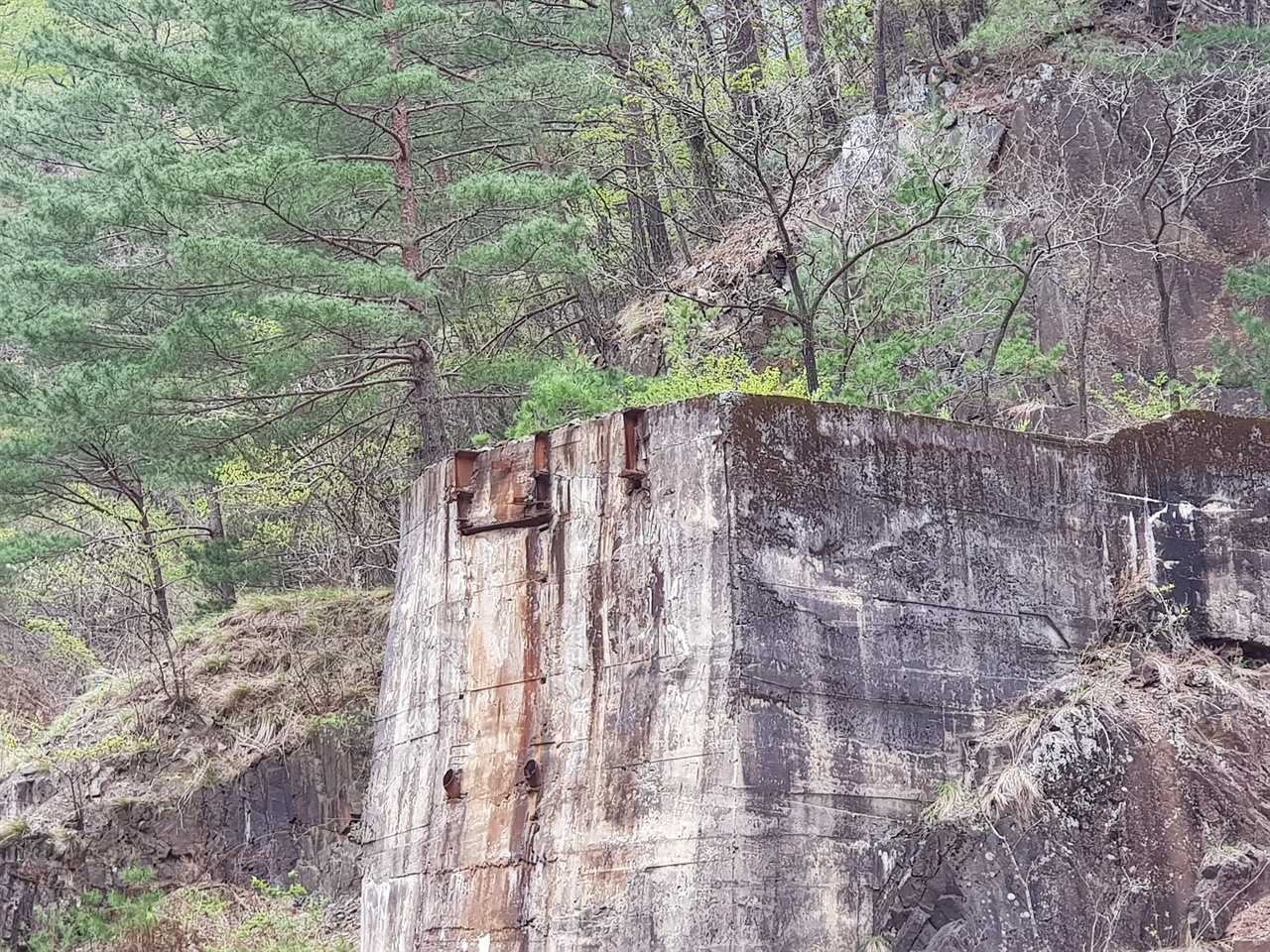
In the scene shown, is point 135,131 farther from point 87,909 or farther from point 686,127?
point 87,909

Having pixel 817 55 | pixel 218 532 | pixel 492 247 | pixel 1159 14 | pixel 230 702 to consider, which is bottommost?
pixel 230 702

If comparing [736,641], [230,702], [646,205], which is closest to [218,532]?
[230,702]

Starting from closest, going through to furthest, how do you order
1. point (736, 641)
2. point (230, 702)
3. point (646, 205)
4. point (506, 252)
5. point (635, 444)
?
point (736, 641) → point (635, 444) → point (506, 252) → point (230, 702) → point (646, 205)

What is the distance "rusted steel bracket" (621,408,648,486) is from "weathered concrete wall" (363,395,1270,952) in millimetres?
61

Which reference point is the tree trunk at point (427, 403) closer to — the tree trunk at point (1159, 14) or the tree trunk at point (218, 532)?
the tree trunk at point (218, 532)

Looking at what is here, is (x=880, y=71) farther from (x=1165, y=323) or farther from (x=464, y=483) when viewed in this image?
(x=464, y=483)

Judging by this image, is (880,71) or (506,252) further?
(880,71)

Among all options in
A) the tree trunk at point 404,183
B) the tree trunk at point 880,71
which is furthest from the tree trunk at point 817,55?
the tree trunk at point 404,183

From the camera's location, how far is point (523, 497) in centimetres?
862

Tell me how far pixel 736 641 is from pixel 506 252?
6.69 meters

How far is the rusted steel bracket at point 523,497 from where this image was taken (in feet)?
28.0

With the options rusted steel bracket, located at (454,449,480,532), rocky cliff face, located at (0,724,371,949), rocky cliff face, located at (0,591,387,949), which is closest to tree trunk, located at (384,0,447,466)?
rocky cliff face, located at (0,591,387,949)

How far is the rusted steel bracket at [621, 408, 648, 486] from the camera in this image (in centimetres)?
816

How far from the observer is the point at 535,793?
7945mm
